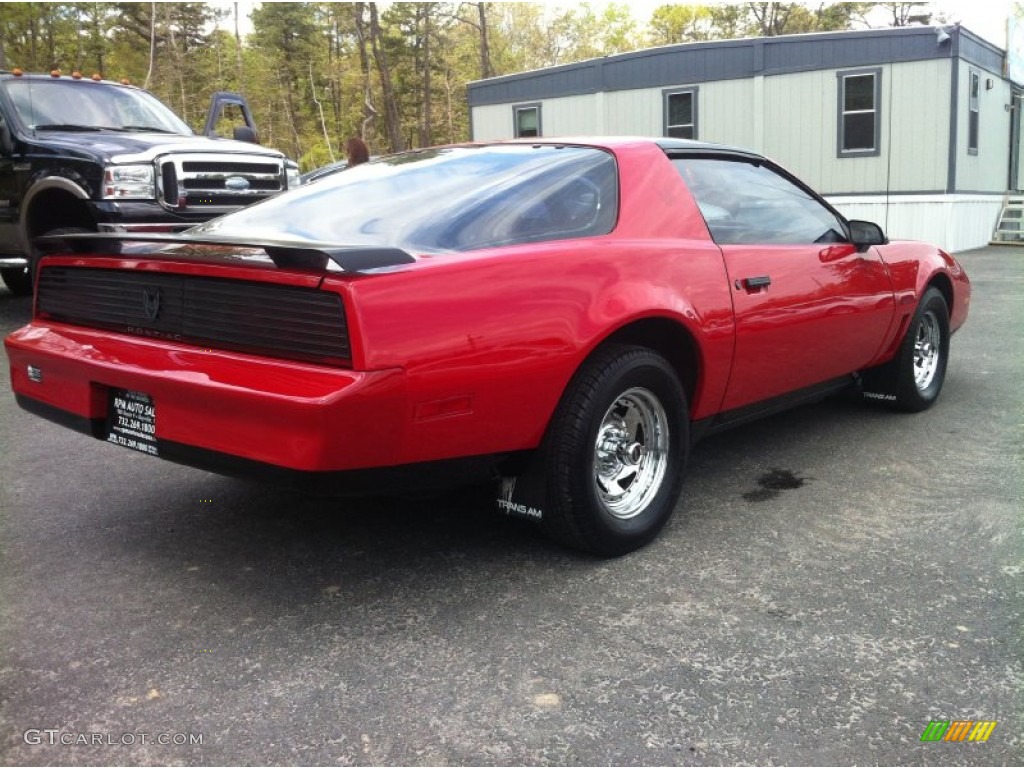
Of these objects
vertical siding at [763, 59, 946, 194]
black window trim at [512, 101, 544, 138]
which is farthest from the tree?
vertical siding at [763, 59, 946, 194]

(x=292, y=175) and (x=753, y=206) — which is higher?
(x=292, y=175)

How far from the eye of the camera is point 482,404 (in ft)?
8.89

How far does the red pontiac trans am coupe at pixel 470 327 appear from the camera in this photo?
253 centimetres

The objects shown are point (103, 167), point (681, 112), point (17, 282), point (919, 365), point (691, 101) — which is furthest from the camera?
point (681, 112)

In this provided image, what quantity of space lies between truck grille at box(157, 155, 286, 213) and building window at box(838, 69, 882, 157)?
1242cm

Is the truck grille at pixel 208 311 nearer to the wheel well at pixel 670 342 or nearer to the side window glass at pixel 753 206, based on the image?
the wheel well at pixel 670 342

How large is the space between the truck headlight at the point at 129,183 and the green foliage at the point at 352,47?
34097 mm

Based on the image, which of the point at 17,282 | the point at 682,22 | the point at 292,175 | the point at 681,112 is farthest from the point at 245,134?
the point at 682,22

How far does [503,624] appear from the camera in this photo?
107 inches

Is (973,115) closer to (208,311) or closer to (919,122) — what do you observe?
(919,122)

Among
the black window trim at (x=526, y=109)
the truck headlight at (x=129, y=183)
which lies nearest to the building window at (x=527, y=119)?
the black window trim at (x=526, y=109)

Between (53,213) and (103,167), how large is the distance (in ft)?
3.48

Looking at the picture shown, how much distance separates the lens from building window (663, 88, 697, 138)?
18.9 meters

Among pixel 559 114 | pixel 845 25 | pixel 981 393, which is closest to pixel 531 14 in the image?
pixel 845 25
